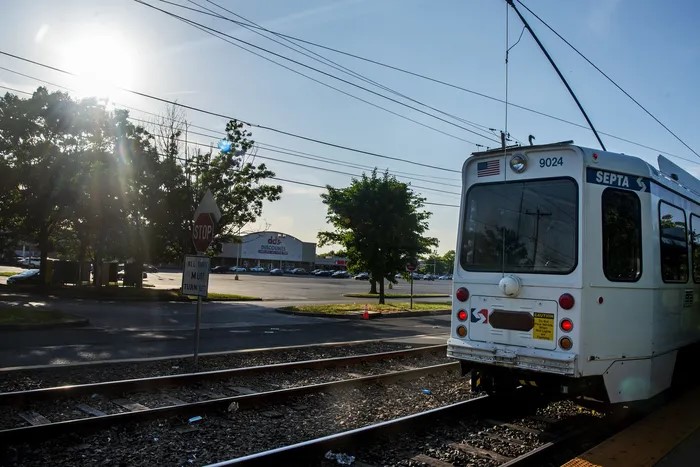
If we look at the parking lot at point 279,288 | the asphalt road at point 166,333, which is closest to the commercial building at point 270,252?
the parking lot at point 279,288

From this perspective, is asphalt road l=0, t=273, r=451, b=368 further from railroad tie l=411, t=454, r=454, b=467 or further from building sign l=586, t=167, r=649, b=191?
building sign l=586, t=167, r=649, b=191

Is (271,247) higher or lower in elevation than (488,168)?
higher

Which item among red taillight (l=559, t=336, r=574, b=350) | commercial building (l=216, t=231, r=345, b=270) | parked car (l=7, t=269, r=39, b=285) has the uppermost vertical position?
commercial building (l=216, t=231, r=345, b=270)

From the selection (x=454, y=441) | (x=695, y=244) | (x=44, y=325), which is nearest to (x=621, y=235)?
(x=695, y=244)

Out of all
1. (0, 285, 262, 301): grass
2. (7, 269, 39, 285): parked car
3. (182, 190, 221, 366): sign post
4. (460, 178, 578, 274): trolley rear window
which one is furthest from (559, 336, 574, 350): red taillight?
(7, 269, 39, 285): parked car

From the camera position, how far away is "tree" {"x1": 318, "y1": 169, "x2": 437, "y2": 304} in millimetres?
28422

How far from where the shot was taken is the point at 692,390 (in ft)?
28.3

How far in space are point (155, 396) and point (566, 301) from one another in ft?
17.9

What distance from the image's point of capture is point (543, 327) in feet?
19.4

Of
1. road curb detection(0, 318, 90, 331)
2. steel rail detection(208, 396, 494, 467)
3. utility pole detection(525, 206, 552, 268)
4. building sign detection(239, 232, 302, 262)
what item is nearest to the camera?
steel rail detection(208, 396, 494, 467)

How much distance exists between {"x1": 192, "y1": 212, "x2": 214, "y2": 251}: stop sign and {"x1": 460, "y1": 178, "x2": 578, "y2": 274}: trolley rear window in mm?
4984

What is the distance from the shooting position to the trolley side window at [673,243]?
270 inches

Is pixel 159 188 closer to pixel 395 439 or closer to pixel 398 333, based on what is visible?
pixel 398 333

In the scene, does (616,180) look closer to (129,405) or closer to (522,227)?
(522,227)
